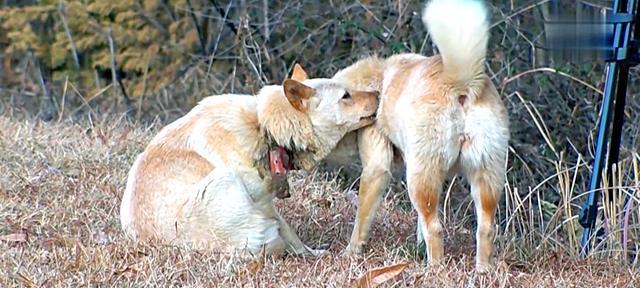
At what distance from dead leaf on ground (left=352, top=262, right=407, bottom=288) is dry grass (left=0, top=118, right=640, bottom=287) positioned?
40 mm

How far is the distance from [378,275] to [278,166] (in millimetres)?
976

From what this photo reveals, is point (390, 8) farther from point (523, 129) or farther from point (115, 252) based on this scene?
point (115, 252)

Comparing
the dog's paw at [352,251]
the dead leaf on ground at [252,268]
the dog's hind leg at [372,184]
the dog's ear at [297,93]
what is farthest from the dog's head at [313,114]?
the dead leaf on ground at [252,268]

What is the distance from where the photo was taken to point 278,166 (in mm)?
5629

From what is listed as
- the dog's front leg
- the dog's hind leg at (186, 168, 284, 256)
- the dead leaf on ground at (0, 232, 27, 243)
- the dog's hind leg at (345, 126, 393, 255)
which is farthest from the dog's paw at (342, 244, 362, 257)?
the dead leaf on ground at (0, 232, 27, 243)

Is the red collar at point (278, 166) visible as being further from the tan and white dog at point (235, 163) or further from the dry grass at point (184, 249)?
the dry grass at point (184, 249)

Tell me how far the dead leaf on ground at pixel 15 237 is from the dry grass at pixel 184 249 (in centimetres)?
3

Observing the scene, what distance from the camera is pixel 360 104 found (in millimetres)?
5742

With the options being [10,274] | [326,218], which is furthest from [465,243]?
[10,274]

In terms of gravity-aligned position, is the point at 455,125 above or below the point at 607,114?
above

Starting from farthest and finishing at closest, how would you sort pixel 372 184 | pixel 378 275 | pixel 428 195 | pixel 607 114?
1. pixel 607 114
2. pixel 372 184
3. pixel 428 195
4. pixel 378 275

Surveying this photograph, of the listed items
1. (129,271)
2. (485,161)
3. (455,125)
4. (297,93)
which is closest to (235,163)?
(297,93)

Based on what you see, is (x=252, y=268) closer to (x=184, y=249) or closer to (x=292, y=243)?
(x=184, y=249)

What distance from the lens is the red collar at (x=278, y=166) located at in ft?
18.5
